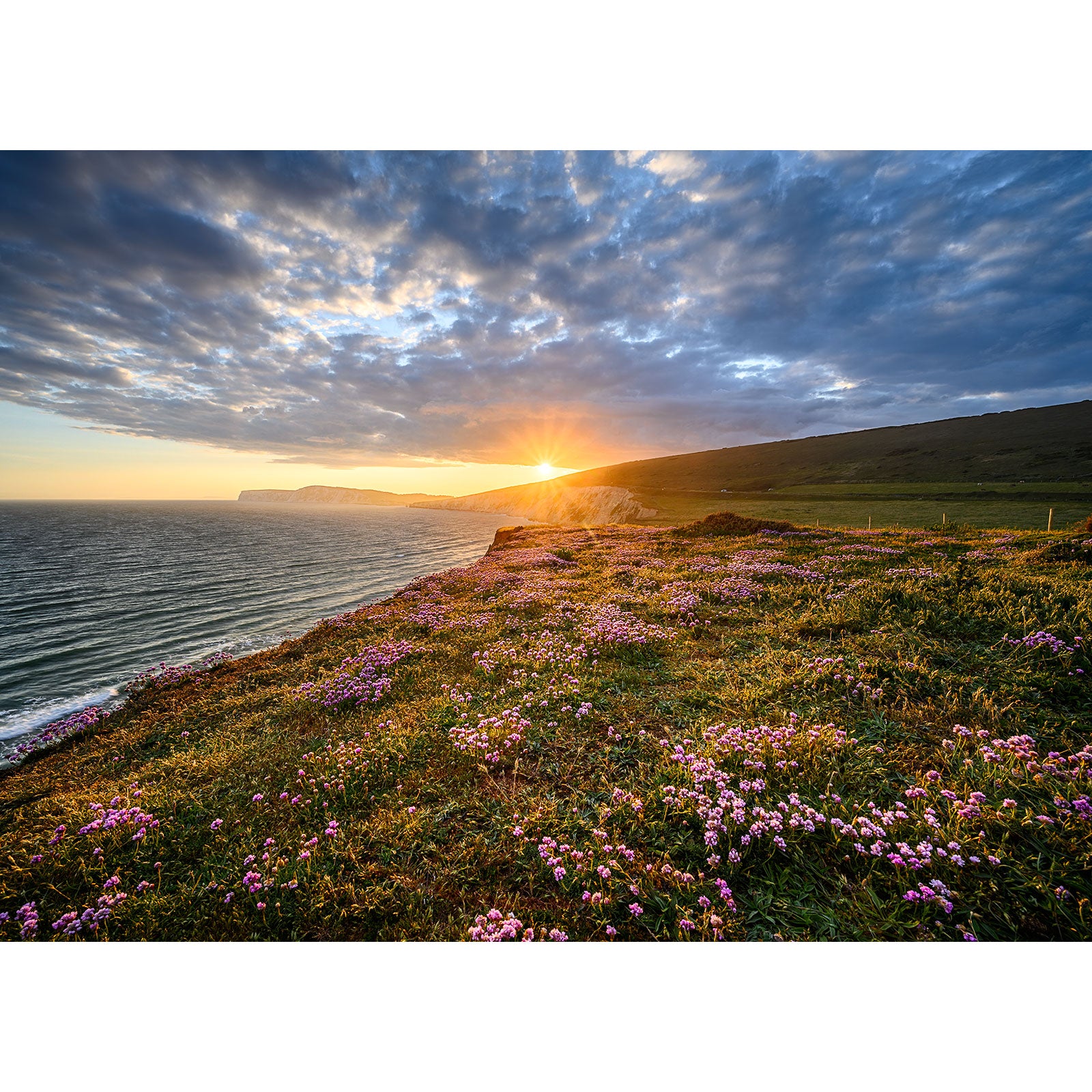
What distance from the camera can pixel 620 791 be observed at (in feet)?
15.3

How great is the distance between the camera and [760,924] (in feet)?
10.8

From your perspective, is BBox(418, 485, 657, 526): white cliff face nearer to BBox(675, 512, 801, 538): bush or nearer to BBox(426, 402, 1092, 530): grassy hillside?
BBox(426, 402, 1092, 530): grassy hillside

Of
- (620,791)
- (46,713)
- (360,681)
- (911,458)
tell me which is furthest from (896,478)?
(46,713)

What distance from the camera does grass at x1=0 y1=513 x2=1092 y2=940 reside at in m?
3.51

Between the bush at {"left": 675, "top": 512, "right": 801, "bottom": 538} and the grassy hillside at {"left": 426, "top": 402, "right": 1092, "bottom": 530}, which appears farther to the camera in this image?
the grassy hillside at {"left": 426, "top": 402, "right": 1092, "bottom": 530}

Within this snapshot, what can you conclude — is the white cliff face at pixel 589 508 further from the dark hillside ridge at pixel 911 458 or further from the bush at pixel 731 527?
the dark hillside ridge at pixel 911 458

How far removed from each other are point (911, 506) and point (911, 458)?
10687cm

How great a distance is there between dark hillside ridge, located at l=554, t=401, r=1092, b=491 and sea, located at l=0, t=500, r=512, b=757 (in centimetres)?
10591

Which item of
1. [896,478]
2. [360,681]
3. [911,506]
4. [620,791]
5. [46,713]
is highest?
[896,478]

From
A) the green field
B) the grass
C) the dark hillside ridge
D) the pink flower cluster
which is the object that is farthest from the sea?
the dark hillside ridge

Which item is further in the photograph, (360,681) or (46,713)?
(46,713)

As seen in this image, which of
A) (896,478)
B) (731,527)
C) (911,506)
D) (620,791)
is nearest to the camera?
(620,791)

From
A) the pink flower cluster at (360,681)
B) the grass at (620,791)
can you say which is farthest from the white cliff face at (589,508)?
the grass at (620,791)

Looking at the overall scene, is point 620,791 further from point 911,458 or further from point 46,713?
point 911,458
